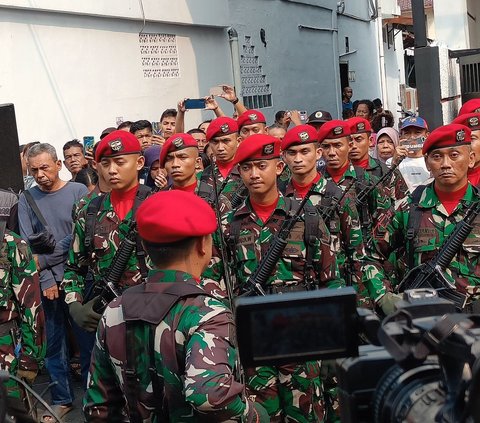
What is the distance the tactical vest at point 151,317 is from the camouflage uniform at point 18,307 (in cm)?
237

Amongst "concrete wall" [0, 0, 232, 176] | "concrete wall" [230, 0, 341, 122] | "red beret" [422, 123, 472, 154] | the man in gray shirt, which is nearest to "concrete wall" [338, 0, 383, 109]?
"concrete wall" [230, 0, 341, 122]

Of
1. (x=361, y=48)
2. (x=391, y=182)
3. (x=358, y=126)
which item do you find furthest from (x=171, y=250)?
(x=361, y=48)

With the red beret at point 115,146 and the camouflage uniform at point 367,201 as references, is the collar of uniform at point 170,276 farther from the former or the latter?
the camouflage uniform at point 367,201

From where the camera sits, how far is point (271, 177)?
21.2 feet

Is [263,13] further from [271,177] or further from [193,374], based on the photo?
[193,374]

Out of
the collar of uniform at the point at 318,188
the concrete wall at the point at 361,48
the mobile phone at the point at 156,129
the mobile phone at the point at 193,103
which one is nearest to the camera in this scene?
the collar of uniform at the point at 318,188

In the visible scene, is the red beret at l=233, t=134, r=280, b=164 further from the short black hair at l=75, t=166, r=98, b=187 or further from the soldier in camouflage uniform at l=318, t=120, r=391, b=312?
the short black hair at l=75, t=166, r=98, b=187

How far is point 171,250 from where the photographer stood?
359 cm

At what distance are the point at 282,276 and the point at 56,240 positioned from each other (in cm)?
268

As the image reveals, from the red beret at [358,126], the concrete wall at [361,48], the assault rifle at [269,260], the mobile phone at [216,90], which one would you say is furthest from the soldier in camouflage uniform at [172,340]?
the concrete wall at [361,48]

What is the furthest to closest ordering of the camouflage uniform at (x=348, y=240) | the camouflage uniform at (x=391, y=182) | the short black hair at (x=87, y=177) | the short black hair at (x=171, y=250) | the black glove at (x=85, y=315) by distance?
the short black hair at (x=87, y=177)
the camouflage uniform at (x=391, y=182)
the camouflage uniform at (x=348, y=240)
the black glove at (x=85, y=315)
the short black hair at (x=171, y=250)

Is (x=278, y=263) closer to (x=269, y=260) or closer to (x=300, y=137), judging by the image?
(x=269, y=260)

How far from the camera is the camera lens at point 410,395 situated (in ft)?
6.59

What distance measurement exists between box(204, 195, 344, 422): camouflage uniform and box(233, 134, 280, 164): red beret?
0.33 m
